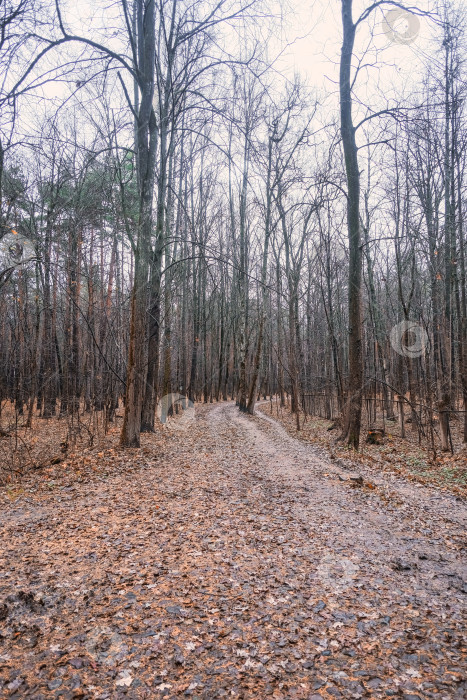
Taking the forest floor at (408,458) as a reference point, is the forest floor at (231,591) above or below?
above

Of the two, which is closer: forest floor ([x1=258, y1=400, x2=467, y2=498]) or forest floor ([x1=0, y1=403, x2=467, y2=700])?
forest floor ([x1=0, y1=403, x2=467, y2=700])

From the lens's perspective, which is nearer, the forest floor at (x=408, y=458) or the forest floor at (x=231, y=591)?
the forest floor at (x=231, y=591)

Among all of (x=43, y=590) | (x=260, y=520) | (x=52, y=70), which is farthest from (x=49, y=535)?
(x=52, y=70)

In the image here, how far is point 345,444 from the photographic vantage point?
10.7 m

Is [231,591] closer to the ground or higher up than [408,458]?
Result: higher up

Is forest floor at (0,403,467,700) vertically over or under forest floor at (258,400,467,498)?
over

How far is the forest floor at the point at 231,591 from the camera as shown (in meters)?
2.39

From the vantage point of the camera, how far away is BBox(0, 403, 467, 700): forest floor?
2391 millimetres

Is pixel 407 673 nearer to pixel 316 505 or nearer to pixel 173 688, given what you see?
pixel 173 688

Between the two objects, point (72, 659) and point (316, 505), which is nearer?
point (72, 659)

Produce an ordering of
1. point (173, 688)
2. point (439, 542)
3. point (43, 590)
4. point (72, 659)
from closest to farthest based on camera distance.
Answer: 1. point (173, 688)
2. point (72, 659)
3. point (43, 590)
4. point (439, 542)

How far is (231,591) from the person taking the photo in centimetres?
338

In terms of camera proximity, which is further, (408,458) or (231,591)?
(408,458)

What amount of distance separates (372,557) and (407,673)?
169cm
